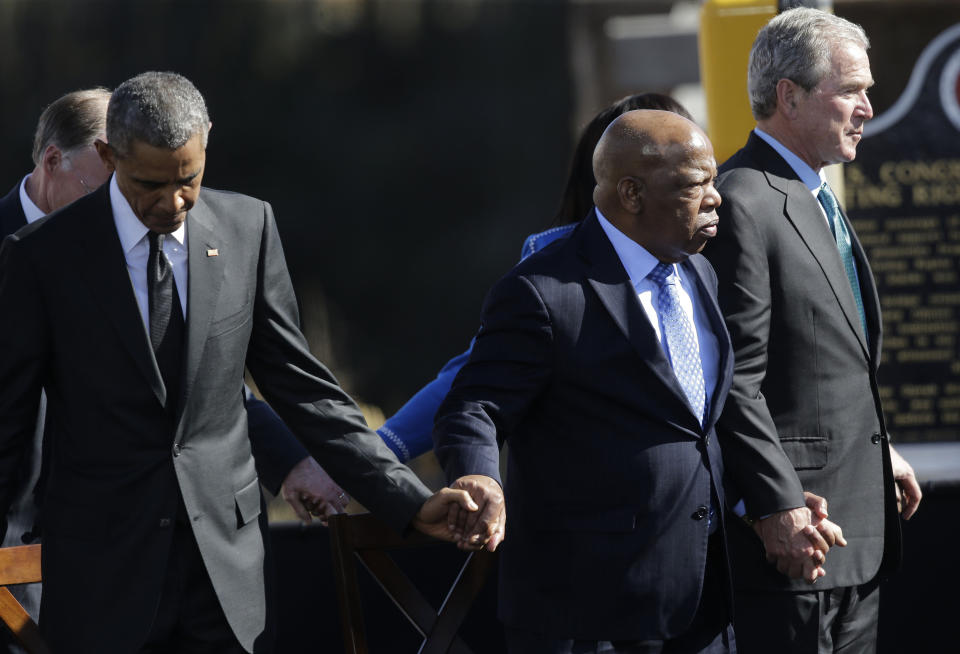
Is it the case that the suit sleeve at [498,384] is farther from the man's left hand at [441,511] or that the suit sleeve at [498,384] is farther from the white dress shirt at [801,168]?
the white dress shirt at [801,168]

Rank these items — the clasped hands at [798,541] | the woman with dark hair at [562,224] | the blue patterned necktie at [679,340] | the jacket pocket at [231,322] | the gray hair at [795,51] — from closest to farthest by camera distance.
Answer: the jacket pocket at [231,322] → the blue patterned necktie at [679,340] → the clasped hands at [798,541] → the gray hair at [795,51] → the woman with dark hair at [562,224]

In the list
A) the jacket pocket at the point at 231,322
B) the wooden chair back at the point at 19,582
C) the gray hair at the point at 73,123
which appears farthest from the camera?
the gray hair at the point at 73,123

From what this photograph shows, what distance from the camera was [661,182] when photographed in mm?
3045

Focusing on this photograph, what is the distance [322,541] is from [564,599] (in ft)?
5.54

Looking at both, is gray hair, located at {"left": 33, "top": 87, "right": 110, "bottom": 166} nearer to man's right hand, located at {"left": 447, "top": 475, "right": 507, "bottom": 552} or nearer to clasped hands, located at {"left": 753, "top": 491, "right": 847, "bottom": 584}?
man's right hand, located at {"left": 447, "top": 475, "right": 507, "bottom": 552}

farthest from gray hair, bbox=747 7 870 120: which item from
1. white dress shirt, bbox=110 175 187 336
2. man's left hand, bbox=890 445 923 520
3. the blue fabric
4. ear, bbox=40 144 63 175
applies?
ear, bbox=40 144 63 175

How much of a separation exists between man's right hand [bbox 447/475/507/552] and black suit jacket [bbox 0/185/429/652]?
51cm

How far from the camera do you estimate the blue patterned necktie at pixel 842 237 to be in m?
3.75

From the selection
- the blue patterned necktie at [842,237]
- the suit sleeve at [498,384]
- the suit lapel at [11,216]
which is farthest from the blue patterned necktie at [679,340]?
the suit lapel at [11,216]

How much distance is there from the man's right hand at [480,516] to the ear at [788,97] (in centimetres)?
148

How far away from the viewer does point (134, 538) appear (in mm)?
2900

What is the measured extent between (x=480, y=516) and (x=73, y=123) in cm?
193

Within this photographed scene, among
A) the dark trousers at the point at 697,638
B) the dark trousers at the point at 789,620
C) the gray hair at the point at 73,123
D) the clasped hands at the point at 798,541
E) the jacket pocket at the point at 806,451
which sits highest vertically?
the gray hair at the point at 73,123

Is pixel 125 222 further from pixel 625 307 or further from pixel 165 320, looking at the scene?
pixel 625 307
